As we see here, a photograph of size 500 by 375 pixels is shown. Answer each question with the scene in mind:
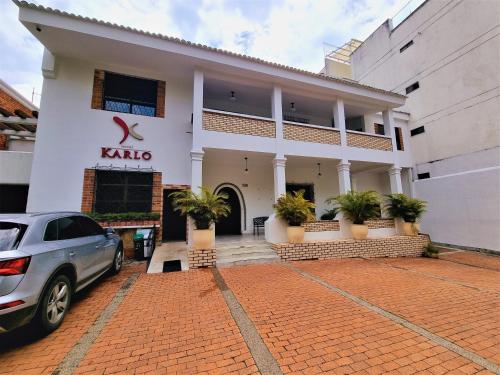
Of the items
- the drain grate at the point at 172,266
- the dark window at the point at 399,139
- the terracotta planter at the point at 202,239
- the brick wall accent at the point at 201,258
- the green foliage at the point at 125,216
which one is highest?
the dark window at the point at 399,139

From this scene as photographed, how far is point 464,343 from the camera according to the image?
2625mm

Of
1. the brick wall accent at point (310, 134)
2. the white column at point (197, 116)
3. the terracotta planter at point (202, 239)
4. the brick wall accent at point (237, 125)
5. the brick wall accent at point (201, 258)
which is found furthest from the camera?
the brick wall accent at point (310, 134)

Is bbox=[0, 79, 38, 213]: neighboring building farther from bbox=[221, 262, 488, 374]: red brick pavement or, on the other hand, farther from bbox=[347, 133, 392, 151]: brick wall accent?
bbox=[347, 133, 392, 151]: brick wall accent

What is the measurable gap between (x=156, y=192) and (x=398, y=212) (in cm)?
969

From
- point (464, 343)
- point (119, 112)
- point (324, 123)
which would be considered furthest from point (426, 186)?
point (119, 112)

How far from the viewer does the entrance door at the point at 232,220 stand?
10000 mm

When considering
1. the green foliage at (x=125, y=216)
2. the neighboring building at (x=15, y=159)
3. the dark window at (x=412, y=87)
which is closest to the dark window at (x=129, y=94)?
the neighboring building at (x=15, y=159)

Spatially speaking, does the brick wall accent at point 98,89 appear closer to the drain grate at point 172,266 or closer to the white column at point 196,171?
the white column at point 196,171

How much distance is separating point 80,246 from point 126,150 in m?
4.94

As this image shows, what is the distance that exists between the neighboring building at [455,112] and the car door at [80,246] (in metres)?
14.1

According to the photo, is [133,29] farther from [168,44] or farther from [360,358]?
[360,358]

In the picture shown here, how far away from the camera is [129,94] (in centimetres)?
839

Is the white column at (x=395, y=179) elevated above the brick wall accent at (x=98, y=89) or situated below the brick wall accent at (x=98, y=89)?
below

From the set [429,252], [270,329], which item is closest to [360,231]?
[429,252]
